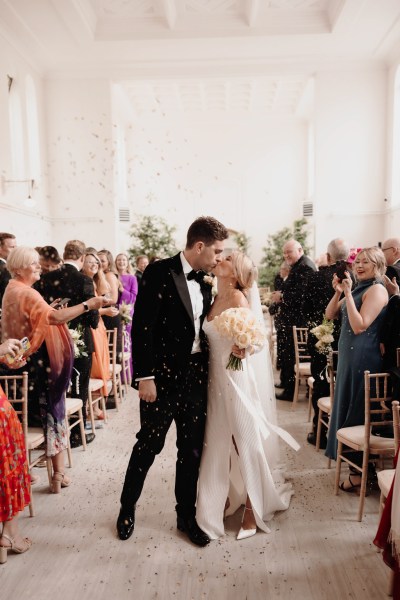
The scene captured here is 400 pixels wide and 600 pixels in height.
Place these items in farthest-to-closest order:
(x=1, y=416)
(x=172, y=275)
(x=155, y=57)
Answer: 1. (x=155, y=57)
2. (x=172, y=275)
3. (x=1, y=416)

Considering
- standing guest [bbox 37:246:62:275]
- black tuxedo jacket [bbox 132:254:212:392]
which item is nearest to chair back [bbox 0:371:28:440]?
black tuxedo jacket [bbox 132:254:212:392]

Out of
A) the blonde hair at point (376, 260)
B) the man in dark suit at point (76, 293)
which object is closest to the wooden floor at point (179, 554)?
the man in dark suit at point (76, 293)

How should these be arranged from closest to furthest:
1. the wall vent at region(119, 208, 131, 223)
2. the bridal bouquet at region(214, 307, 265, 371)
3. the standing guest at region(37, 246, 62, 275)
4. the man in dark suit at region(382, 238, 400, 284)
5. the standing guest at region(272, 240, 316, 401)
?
the bridal bouquet at region(214, 307, 265, 371), the standing guest at region(37, 246, 62, 275), the man in dark suit at region(382, 238, 400, 284), the standing guest at region(272, 240, 316, 401), the wall vent at region(119, 208, 131, 223)

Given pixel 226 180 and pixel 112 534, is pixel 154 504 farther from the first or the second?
pixel 226 180

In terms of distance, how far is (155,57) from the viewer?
11172 millimetres

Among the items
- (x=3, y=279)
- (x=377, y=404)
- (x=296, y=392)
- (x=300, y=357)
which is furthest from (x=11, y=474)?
(x=300, y=357)

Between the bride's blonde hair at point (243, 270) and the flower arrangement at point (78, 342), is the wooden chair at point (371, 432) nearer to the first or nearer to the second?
the bride's blonde hair at point (243, 270)

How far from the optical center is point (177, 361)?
115 inches

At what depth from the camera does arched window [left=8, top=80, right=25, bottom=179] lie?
1009cm

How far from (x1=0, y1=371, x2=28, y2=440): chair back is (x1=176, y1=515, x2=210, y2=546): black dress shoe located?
116 centimetres

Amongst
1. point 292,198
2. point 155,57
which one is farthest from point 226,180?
point 155,57

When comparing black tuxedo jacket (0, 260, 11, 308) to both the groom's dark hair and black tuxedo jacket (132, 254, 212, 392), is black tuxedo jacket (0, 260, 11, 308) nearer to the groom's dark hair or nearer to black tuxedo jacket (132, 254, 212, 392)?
black tuxedo jacket (132, 254, 212, 392)

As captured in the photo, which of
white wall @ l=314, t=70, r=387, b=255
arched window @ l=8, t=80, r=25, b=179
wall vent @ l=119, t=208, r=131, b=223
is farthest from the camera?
wall vent @ l=119, t=208, r=131, b=223

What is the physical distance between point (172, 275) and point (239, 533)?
1655mm
